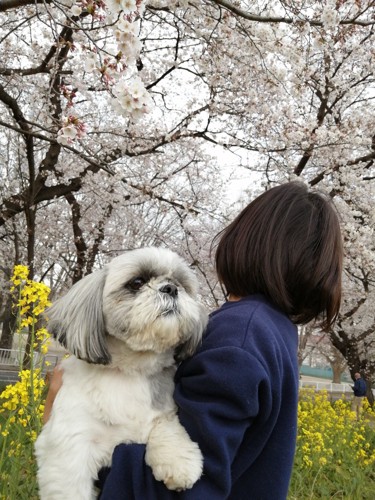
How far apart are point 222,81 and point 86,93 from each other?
2.50m

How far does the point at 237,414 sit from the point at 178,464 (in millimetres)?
209

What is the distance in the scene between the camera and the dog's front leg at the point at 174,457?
137cm

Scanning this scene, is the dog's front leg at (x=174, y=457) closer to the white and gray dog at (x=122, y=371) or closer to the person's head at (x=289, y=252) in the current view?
the white and gray dog at (x=122, y=371)

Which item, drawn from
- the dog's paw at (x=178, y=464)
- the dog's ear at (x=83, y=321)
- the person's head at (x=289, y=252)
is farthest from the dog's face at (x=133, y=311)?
the dog's paw at (x=178, y=464)

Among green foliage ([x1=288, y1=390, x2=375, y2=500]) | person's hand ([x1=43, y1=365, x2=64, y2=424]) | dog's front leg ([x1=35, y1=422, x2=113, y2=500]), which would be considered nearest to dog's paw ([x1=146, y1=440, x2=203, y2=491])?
dog's front leg ([x1=35, y1=422, x2=113, y2=500])

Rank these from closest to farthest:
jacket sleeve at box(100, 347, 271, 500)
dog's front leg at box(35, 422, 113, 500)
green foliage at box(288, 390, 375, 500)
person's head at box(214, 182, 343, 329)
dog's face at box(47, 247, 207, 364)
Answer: jacket sleeve at box(100, 347, 271, 500) → dog's front leg at box(35, 422, 113, 500) → person's head at box(214, 182, 343, 329) → dog's face at box(47, 247, 207, 364) → green foliage at box(288, 390, 375, 500)

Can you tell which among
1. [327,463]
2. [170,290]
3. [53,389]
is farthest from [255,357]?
[327,463]

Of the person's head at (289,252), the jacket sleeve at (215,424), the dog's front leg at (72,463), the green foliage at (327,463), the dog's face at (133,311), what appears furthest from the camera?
the green foliage at (327,463)

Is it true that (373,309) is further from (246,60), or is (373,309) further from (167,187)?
(246,60)

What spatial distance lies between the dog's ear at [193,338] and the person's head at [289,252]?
17cm

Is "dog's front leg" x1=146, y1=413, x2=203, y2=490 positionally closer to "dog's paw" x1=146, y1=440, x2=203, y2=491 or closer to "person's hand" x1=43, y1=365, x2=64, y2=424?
"dog's paw" x1=146, y1=440, x2=203, y2=491

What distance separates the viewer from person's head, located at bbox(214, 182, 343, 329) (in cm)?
160

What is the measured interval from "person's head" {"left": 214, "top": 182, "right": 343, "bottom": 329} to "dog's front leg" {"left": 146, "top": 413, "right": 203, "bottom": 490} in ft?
1.66

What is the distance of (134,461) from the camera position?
144 centimetres
